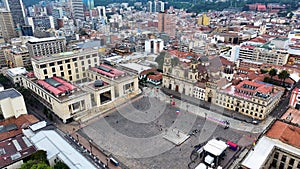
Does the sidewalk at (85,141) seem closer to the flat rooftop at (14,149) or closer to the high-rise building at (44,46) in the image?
the flat rooftop at (14,149)

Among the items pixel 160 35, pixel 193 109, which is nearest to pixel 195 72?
pixel 193 109

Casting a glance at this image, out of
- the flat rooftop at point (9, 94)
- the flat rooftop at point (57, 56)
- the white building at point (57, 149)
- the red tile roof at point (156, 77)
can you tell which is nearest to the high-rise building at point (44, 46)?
the flat rooftop at point (57, 56)

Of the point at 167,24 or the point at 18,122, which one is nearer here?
the point at 18,122

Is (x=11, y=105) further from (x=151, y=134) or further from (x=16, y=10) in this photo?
(x=16, y=10)

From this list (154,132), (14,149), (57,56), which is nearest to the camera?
(14,149)

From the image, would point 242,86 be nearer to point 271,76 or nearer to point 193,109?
point 193,109

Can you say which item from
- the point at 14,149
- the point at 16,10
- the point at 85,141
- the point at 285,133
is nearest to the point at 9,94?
the point at 14,149

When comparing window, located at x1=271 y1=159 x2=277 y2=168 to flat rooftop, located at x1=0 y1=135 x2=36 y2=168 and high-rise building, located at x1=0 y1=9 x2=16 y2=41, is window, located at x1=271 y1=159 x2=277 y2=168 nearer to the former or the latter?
flat rooftop, located at x1=0 y1=135 x2=36 y2=168
